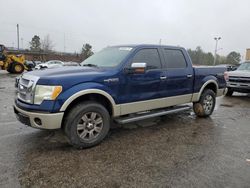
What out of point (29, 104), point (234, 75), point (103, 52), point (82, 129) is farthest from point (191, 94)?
point (234, 75)

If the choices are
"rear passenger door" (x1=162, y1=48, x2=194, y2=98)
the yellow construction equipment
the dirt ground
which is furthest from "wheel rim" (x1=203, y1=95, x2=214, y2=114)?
the yellow construction equipment

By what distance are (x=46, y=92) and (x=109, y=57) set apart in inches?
70.0

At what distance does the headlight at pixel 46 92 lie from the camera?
344 centimetres

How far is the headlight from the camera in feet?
11.3

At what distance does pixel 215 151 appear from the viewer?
396cm

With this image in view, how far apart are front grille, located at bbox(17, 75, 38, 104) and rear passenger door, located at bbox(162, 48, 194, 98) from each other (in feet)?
9.19

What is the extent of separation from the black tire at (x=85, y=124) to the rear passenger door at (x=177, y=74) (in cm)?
175

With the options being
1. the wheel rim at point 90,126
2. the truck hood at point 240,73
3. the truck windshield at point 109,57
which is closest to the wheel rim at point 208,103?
the truck windshield at point 109,57

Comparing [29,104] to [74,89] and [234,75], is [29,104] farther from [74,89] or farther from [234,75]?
[234,75]

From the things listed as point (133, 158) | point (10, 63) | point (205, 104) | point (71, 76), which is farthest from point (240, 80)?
point (10, 63)

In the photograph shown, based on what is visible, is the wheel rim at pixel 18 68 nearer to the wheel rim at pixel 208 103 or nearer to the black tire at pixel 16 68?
the black tire at pixel 16 68

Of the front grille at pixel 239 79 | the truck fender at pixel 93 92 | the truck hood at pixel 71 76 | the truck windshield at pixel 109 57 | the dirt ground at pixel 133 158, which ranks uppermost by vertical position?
the truck windshield at pixel 109 57

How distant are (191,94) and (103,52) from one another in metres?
2.52

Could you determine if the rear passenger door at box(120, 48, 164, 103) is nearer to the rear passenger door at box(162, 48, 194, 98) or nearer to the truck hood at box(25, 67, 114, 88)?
the rear passenger door at box(162, 48, 194, 98)
